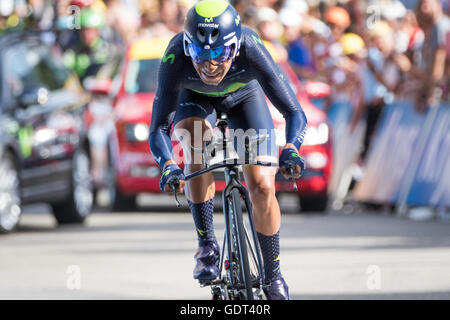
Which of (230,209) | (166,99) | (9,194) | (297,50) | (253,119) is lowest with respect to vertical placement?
(9,194)

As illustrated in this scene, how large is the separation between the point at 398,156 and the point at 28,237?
4791 mm

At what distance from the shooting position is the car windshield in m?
15.6

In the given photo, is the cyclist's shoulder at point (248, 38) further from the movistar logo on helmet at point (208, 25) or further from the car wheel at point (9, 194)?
the car wheel at point (9, 194)

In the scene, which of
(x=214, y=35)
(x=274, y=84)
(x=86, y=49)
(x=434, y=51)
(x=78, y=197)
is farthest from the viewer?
(x=86, y=49)

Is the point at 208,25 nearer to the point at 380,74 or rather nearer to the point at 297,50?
the point at 380,74

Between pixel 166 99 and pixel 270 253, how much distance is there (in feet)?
3.35

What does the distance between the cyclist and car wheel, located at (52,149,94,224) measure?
6.80 meters

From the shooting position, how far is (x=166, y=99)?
6699 millimetres

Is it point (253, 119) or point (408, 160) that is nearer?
point (253, 119)

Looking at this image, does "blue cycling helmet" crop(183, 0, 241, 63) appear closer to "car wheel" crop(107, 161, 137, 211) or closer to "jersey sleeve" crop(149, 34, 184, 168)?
"jersey sleeve" crop(149, 34, 184, 168)

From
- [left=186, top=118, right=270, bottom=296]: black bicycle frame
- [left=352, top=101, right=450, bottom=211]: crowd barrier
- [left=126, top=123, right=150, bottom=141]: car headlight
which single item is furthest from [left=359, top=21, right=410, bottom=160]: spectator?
[left=186, top=118, right=270, bottom=296]: black bicycle frame

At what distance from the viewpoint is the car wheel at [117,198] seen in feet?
50.8

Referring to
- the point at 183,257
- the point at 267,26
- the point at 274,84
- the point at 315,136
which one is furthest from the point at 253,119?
the point at 267,26
